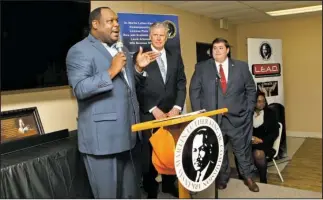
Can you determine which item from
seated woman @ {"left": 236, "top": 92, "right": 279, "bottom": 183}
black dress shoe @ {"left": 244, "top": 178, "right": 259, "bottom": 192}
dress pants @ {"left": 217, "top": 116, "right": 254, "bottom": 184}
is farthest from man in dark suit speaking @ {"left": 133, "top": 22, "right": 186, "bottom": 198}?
seated woman @ {"left": 236, "top": 92, "right": 279, "bottom": 183}

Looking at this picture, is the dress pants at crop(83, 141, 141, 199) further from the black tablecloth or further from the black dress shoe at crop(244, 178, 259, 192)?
the black dress shoe at crop(244, 178, 259, 192)

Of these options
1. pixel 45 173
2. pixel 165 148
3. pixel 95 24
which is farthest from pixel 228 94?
pixel 45 173

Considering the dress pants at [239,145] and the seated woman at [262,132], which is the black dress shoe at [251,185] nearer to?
the dress pants at [239,145]

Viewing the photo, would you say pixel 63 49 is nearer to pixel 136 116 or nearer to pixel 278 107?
pixel 136 116

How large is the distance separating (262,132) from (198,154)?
2.03 m

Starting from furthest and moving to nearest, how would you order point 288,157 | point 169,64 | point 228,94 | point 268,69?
point 288,157 < point 268,69 < point 228,94 < point 169,64

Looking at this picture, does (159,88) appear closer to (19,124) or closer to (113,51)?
(113,51)

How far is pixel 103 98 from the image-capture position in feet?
5.30

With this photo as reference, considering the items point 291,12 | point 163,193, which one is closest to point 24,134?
point 163,193

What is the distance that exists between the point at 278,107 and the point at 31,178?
11.0 feet

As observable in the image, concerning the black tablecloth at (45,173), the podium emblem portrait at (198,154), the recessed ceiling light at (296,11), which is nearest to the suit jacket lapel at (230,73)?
the podium emblem portrait at (198,154)

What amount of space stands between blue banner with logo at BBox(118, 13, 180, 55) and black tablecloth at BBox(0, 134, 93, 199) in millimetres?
1136

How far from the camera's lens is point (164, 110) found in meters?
2.38

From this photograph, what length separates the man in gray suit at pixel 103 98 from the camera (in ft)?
5.07
